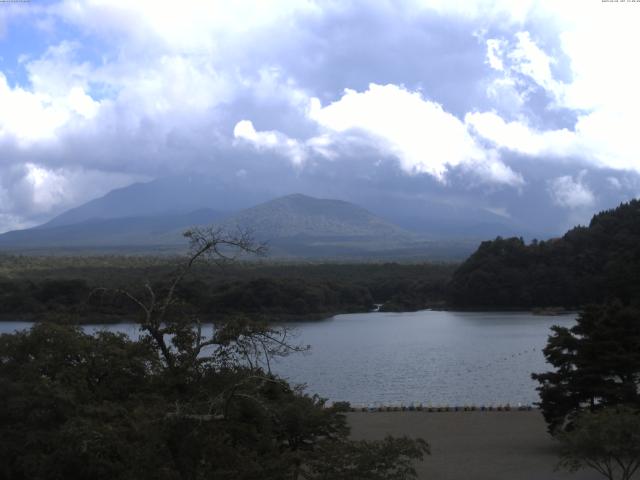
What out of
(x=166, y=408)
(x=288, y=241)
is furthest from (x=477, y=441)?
(x=288, y=241)

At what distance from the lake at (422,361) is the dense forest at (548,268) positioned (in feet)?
24.2

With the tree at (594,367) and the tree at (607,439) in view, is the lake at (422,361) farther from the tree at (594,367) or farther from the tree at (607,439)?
the tree at (607,439)

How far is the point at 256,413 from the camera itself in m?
7.79

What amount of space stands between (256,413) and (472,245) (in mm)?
174958

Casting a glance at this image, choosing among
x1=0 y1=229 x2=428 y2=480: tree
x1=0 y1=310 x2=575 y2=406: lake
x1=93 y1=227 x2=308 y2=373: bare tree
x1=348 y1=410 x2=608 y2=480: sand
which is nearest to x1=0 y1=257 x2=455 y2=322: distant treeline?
x1=0 y1=310 x2=575 y2=406: lake

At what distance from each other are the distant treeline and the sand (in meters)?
18.8

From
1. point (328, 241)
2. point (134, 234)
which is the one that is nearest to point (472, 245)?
point (328, 241)

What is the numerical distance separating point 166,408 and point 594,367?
1057 centimetres

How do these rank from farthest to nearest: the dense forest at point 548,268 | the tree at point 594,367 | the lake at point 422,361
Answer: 1. the dense forest at point 548,268
2. the lake at point 422,361
3. the tree at point 594,367

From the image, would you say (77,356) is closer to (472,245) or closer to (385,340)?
(385,340)

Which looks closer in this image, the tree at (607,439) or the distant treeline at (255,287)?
the tree at (607,439)

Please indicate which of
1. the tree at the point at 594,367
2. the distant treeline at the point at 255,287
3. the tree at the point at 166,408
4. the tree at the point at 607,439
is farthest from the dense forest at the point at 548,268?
the tree at the point at 166,408

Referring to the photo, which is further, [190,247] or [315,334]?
[315,334]

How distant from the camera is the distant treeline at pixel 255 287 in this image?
5147cm
